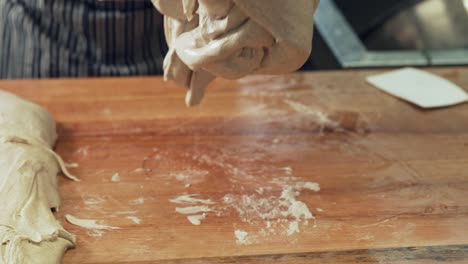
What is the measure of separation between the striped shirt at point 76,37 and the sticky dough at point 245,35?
73 cm

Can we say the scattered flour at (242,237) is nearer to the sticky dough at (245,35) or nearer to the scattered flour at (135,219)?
the scattered flour at (135,219)

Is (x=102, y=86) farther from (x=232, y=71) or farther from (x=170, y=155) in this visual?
(x=232, y=71)

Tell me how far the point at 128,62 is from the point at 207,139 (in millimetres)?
544

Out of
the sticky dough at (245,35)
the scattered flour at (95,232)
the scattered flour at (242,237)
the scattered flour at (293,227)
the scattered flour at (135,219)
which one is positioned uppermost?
the sticky dough at (245,35)

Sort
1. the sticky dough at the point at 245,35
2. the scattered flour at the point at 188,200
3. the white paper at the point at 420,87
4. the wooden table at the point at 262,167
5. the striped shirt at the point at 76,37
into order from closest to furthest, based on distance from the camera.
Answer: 1. the sticky dough at the point at 245,35
2. the wooden table at the point at 262,167
3. the scattered flour at the point at 188,200
4. the white paper at the point at 420,87
5. the striped shirt at the point at 76,37

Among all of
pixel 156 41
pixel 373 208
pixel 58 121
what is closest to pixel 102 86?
pixel 58 121

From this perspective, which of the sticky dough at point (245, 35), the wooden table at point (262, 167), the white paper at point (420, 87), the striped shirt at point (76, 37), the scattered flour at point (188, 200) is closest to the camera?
the sticky dough at point (245, 35)

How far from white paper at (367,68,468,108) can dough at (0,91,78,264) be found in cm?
86

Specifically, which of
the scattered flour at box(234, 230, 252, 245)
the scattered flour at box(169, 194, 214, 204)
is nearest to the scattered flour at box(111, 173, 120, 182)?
the scattered flour at box(169, 194, 214, 204)

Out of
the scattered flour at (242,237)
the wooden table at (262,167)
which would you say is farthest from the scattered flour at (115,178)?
the scattered flour at (242,237)

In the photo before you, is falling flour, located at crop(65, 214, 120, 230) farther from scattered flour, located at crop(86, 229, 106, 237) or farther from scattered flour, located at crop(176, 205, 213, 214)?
scattered flour, located at crop(176, 205, 213, 214)

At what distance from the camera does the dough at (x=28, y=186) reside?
971mm

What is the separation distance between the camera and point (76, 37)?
5.74 ft

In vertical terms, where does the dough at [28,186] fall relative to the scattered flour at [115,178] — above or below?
above
